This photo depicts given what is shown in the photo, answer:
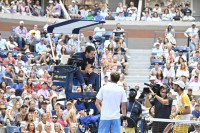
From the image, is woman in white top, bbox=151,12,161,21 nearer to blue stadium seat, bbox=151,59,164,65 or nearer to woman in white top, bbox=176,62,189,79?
blue stadium seat, bbox=151,59,164,65

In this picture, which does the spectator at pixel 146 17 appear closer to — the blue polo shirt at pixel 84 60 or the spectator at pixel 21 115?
the spectator at pixel 21 115

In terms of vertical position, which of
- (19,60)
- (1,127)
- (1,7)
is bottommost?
(1,127)

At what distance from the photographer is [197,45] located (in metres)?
27.4

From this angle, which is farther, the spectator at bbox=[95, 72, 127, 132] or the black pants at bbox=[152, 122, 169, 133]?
the black pants at bbox=[152, 122, 169, 133]

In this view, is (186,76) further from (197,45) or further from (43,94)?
(43,94)

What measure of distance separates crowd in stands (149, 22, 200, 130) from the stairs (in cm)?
58

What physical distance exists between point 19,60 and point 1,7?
6.05 m

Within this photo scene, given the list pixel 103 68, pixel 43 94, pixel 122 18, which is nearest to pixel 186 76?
pixel 103 68

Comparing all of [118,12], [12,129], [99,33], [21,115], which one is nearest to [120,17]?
[118,12]

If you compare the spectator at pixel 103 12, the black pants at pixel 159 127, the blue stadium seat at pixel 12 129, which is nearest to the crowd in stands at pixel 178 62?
the spectator at pixel 103 12

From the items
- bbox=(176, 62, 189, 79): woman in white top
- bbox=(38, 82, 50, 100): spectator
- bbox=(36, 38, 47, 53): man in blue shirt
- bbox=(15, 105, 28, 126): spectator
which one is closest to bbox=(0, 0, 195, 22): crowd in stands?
bbox=(36, 38, 47, 53): man in blue shirt

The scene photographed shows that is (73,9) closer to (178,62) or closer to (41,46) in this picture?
(41,46)

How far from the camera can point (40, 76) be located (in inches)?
929

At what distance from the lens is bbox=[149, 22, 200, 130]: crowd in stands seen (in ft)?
78.7
